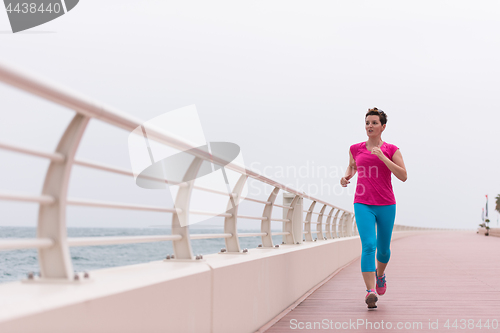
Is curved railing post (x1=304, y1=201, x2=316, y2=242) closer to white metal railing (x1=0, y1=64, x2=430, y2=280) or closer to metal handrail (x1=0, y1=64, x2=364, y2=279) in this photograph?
white metal railing (x1=0, y1=64, x2=430, y2=280)

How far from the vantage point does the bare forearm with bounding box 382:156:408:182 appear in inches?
202

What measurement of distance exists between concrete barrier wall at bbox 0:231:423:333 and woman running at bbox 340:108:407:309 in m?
0.89

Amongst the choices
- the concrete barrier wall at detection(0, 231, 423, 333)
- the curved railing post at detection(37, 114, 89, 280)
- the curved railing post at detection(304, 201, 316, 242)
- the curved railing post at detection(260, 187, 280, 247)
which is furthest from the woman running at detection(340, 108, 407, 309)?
the curved railing post at detection(37, 114, 89, 280)

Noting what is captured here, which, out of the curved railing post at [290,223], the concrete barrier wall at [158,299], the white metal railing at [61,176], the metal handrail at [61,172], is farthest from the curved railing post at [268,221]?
the metal handrail at [61,172]

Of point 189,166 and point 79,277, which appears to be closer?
point 79,277

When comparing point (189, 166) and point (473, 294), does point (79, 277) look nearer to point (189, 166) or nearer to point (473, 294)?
point (189, 166)

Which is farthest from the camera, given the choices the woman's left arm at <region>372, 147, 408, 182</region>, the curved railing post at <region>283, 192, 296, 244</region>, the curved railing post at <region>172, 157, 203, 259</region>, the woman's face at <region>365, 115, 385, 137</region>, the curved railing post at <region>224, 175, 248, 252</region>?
the curved railing post at <region>283, 192, 296, 244</region>

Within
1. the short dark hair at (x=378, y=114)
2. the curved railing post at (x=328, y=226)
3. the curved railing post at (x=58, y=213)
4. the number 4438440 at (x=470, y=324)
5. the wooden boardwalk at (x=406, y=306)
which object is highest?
the short dark hair at (x=378, y=114)

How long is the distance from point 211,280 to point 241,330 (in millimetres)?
699

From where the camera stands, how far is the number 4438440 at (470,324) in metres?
4.15

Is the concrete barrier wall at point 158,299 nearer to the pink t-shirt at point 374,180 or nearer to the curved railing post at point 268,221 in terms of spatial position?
the curved railing post at point 268,221

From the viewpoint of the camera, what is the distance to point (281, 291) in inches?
193

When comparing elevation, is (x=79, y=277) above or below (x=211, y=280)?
above

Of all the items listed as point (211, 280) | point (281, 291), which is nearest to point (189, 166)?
point (211, 280)
